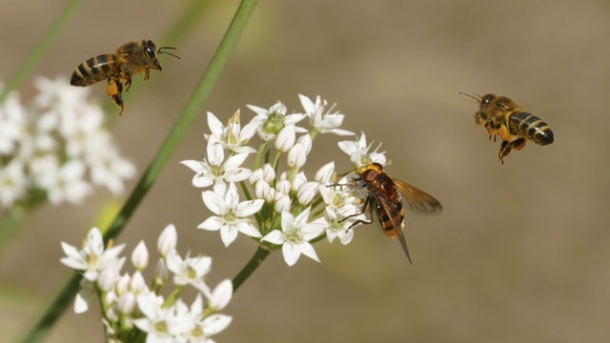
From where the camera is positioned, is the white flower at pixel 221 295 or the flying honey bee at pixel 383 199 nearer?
the white flower at pixel 221 295

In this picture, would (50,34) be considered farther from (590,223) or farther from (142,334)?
(590,223)

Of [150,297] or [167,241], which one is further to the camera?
[167,241]

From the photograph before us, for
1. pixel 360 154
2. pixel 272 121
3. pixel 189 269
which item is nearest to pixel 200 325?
pixel 189 269

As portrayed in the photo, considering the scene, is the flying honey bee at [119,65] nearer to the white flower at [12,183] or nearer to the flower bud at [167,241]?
the flower bud at [167,241]

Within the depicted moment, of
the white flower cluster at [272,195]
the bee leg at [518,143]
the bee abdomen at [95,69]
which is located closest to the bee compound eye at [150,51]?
the bee abdomen at [95,69]

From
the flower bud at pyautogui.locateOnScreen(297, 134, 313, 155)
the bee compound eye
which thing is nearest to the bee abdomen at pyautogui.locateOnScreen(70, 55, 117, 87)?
the bee compound eye

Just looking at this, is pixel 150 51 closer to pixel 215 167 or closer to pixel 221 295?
pixel 215 167
